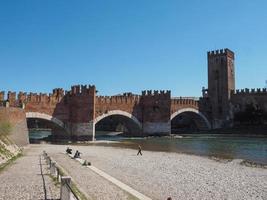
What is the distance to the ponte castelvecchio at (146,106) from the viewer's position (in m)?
37.7

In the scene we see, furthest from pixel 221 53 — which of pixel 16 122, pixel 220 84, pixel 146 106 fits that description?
pixel 16 122

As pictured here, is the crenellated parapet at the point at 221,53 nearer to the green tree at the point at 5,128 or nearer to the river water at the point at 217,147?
the river water at the point at 217,147

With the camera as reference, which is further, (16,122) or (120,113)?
(120,113)

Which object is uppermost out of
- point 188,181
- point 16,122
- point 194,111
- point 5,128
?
point 194,111

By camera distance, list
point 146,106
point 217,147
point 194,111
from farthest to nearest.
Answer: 1. point 194,111
2. point 146,106
3. point 217,147

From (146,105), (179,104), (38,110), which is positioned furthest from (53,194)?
(179,104)

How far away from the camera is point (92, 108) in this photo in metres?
40.5

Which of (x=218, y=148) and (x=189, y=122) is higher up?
(x=189, y=122)

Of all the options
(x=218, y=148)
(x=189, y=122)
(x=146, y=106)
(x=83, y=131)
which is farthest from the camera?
(x=189, y=122)

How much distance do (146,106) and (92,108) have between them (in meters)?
9.64

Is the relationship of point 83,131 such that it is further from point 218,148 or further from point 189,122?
point 189,122

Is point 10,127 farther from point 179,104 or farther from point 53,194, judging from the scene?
point 179,104

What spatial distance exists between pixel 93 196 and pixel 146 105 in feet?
126

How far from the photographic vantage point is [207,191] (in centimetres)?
1158
